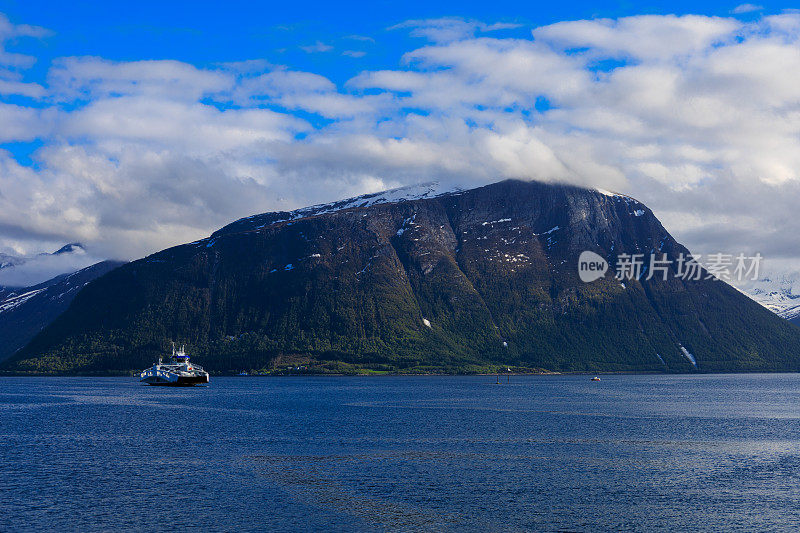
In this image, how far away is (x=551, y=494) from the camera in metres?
90.7

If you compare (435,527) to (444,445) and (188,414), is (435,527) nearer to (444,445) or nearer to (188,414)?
(444,445)

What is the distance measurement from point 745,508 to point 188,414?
145105mm

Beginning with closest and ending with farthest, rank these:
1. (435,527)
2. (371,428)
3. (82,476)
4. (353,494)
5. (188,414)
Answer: (435,527) < (353,494) < (82,476) < (371,428) < (188,414)

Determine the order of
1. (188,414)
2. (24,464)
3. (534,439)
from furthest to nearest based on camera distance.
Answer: (188,414), (534,439), (24,464)

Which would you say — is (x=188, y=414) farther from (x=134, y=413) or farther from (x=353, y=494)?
(x=353, y=494)

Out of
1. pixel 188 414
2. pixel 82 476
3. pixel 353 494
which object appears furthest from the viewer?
pixel 188 414

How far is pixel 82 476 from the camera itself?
10144cm

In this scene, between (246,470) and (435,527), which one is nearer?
(435,527)

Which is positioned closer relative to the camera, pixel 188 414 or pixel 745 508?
pixel 745 508

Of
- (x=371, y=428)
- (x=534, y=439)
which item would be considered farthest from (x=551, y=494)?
(x=371, y=428)

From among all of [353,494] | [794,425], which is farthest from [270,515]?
[794,425]

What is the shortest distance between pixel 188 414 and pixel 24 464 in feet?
280

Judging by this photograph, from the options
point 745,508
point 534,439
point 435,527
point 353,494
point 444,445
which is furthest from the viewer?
point 534,439

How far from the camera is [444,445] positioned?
132m
